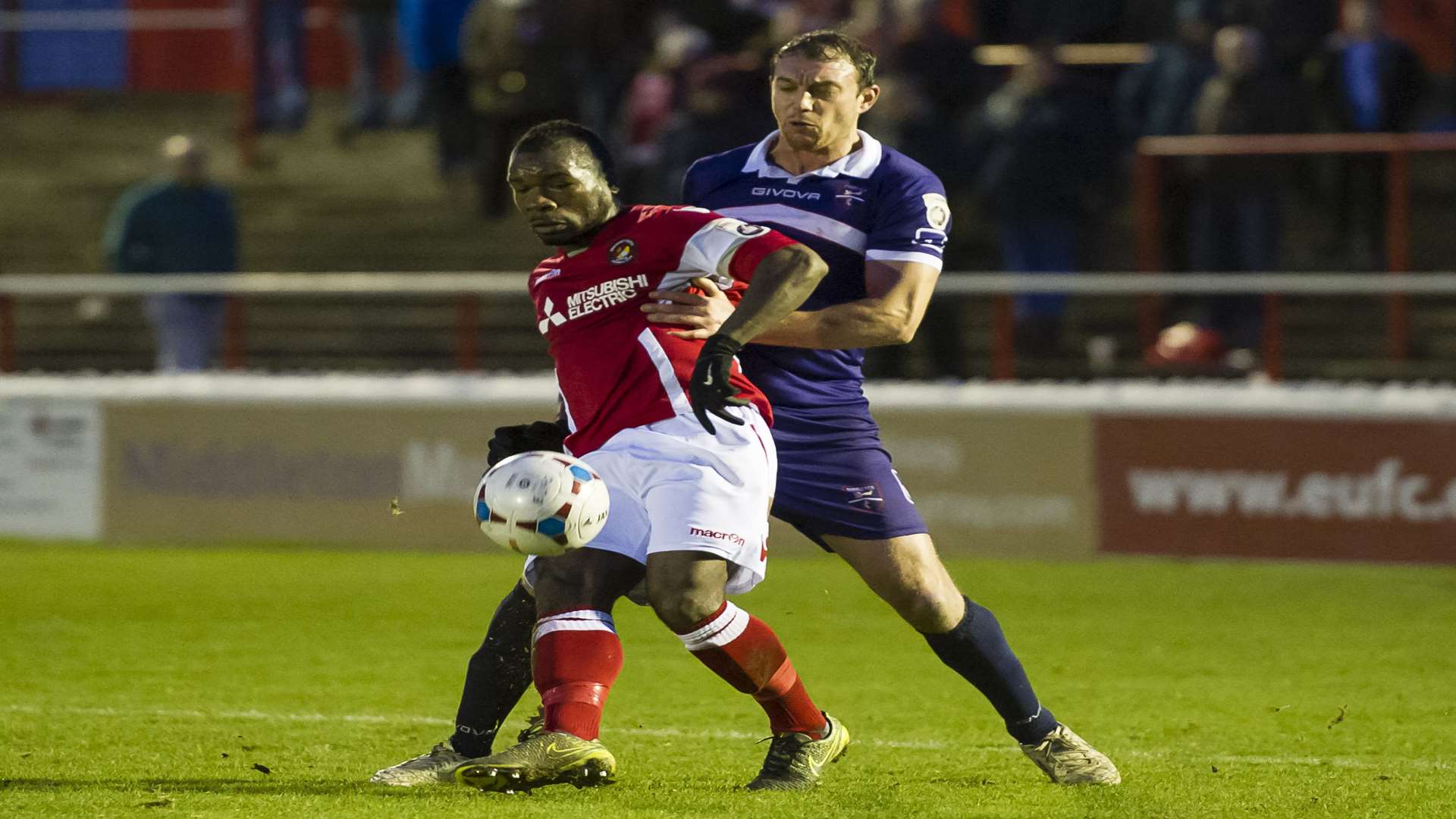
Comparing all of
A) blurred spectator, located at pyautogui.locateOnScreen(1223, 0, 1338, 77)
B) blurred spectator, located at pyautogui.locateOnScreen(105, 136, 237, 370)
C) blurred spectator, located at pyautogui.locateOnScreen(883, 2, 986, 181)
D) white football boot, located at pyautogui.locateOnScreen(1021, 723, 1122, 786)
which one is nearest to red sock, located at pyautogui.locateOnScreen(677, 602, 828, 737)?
white football boot, located at pyautogui.locateOnScreen(1021, 723, 1122, 786)

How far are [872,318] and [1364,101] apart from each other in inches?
325

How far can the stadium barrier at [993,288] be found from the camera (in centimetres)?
1198

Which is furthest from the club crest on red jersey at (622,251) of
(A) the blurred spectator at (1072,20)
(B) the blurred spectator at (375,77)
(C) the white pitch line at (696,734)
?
(B) the blurred spectator at (375,77)

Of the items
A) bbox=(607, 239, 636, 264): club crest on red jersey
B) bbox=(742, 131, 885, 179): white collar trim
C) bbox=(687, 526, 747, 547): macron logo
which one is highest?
bbox=(742, 131, 885, 179): white collar trim

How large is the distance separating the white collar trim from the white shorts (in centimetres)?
87

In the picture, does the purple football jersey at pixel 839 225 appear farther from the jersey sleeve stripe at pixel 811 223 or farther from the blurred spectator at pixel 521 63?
the blurred spectator at pixel 521 63

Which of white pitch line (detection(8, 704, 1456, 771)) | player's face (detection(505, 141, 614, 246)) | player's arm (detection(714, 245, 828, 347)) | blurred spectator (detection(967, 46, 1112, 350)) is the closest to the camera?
player's arm (detection(714, 245, 828, 347))

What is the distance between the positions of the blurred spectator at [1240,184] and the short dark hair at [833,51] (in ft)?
22.2

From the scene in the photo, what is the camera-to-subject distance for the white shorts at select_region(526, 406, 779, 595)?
17.3 ft

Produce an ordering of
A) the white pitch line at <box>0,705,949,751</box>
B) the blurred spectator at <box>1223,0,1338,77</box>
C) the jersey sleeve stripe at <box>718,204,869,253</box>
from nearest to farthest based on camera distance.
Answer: the jersey sleeve stripe at <box>718,204,869,253</box> → the white pitch line at <box>0,705,949,751</box> → the blurred spectator at <box>1223,0,1338,77</box>

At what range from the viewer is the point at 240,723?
6.97 meters

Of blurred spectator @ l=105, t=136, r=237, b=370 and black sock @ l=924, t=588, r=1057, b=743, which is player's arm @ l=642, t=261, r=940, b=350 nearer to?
black sock @ l=924, t=588, r=1057, b=743

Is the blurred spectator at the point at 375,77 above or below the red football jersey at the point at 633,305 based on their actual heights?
above

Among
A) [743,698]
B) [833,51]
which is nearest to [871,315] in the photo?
[833,51]
